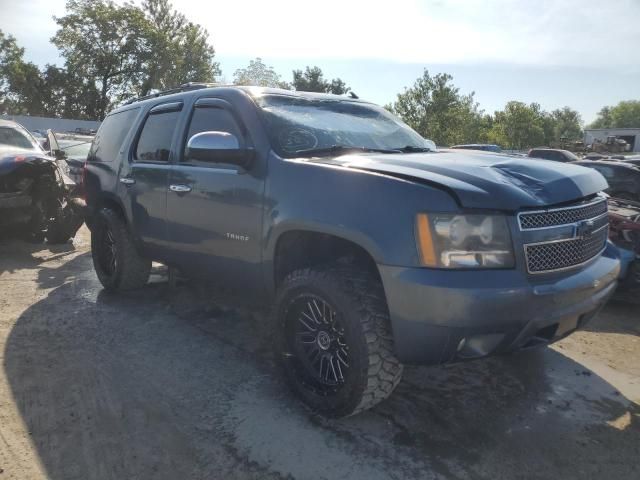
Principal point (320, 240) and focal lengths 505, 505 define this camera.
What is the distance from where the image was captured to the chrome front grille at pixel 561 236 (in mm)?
2453

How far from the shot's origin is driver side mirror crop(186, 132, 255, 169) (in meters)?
3.12

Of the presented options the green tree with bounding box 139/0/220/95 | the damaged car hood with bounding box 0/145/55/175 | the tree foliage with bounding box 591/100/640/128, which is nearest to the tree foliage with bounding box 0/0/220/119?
the green tree with bounding box 139/0/220/95

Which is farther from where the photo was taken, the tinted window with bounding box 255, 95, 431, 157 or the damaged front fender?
the damaged front fender

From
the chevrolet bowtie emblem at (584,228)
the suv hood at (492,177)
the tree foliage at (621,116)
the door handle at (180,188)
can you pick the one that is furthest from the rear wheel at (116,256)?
the tree foliage at (621,116)

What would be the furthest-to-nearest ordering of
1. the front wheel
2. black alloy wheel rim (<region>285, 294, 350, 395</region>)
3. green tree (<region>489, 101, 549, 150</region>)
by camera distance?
green tree (<region>489, 101, 549, 150</region>), black alloy wheel rim (<region>285, 294, 350, 395</region>), the front wheel

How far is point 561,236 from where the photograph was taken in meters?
2.58

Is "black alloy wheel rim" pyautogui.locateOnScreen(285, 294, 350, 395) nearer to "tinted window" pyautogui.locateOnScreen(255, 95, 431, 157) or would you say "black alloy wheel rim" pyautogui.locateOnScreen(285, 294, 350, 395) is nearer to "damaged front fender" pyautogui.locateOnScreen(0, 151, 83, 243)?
"tinted window" pyautogui.locateOnScreen(255, 95, 431, 157)

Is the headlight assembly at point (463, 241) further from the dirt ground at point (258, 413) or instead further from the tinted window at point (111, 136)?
the tinted window at point (111, 136)

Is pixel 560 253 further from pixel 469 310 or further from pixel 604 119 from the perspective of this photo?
pixel 604 119

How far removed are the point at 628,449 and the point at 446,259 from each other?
1459mm

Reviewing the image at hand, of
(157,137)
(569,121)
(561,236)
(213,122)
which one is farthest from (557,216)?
(569,121)

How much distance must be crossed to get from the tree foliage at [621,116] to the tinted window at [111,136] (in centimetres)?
13327

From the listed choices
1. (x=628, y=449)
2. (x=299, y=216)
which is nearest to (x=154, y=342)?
(x=299, y=216)

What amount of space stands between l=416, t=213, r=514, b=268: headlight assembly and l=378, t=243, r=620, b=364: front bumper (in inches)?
2.0
